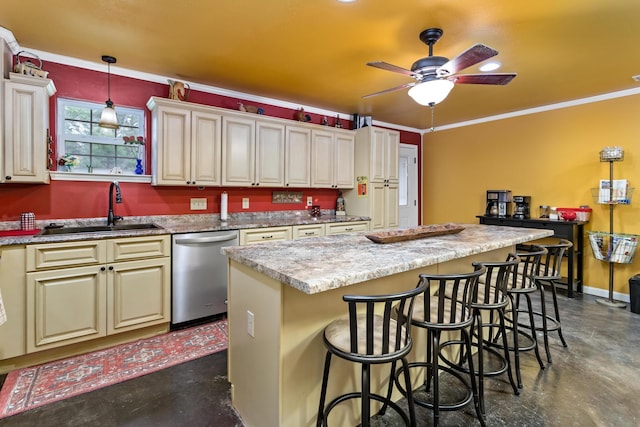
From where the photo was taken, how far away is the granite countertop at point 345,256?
4.07 ft

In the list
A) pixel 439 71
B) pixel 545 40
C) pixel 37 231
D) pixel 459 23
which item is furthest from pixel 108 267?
pixel 545 40

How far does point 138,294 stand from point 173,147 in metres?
1.46

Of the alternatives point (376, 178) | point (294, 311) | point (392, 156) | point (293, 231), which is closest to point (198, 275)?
point (293, 231)

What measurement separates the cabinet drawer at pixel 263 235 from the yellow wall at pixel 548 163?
345 centimetres

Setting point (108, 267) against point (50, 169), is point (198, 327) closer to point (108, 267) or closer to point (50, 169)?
point (108, 267)

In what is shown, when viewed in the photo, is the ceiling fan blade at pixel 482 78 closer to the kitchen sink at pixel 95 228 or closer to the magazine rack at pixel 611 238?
the magazine rack at pixel 611 238

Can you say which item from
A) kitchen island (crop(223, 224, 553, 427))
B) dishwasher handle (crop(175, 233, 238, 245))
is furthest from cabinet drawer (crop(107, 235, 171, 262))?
kitchen island (crop(223, 224, 553, 427))

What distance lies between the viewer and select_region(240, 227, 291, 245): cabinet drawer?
3189 mm

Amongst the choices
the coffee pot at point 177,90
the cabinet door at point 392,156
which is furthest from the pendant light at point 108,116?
the cabinet door at point 392,156

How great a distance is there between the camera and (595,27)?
7.50 feet

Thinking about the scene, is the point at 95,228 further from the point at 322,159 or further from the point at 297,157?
the point at 322,159

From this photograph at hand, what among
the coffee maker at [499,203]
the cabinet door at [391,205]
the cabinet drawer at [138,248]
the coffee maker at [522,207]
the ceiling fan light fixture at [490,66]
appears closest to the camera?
the cabinet drawer at [138,248]

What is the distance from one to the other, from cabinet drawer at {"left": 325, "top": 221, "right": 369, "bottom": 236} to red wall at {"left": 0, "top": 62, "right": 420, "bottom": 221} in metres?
1.13

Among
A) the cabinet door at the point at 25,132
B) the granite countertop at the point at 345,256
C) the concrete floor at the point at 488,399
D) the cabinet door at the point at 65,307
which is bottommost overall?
the concrete floor at the point at 488,399
